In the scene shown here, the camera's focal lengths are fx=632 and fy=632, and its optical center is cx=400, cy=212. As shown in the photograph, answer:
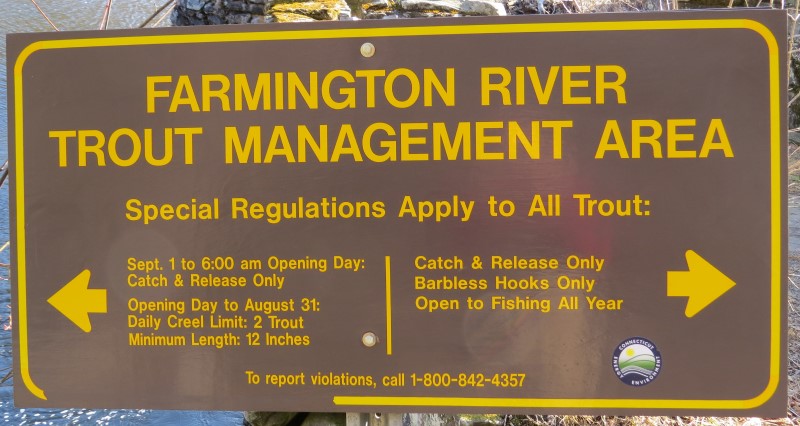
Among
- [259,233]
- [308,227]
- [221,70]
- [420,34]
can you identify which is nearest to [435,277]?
[308,227]

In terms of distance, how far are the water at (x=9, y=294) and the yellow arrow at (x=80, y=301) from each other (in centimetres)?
329

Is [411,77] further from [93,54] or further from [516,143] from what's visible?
[93,54]

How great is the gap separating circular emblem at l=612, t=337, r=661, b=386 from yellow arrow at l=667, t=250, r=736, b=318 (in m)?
0.16

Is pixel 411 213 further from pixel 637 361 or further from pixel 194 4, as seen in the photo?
pixel 194 4

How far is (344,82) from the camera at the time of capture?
1.82 meters

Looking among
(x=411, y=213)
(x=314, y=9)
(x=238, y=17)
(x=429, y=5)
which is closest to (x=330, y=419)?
(x=411, y=213)

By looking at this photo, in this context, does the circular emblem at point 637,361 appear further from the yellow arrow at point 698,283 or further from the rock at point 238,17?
the rock at point 238,17

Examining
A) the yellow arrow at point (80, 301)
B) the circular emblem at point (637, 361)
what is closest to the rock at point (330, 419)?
the yellow arrow at point (80, 301)

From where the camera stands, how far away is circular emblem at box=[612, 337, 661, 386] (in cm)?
177

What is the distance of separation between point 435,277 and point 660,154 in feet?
2.34

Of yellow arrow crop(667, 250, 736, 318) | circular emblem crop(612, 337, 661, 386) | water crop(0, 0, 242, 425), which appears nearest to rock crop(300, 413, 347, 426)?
circular emblem crop(612, 337, 661, 386)

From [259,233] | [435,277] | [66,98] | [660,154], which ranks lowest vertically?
[435,277]

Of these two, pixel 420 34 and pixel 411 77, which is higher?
pixel 420 34

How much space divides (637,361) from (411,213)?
2.49 ft
